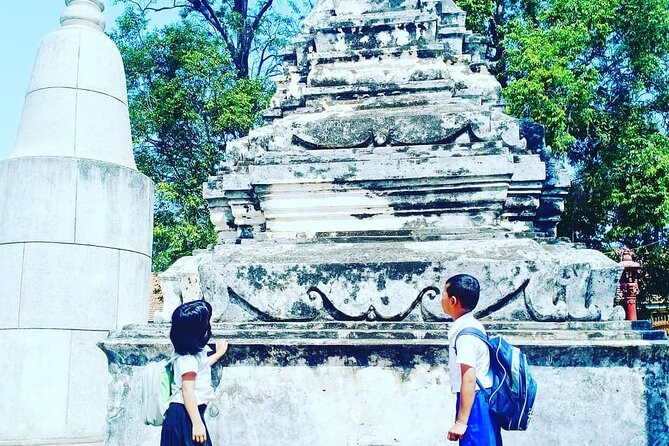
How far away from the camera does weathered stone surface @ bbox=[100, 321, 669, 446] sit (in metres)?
4.28

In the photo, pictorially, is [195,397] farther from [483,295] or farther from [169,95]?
[169,95]

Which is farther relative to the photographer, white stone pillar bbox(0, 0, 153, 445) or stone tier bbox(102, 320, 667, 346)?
white stone pillar bbox(0, 0, 153, 445)

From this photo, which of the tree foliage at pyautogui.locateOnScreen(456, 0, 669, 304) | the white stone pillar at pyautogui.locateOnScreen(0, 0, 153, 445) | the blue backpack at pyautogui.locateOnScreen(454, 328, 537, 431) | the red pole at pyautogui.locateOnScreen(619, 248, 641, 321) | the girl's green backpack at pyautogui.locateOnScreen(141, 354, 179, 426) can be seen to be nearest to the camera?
the blue backpack at pyautogui.locateOnScreen(454, 328, 537, 431)

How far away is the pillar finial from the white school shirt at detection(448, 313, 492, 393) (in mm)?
6826

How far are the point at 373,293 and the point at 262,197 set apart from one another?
1.52 metres

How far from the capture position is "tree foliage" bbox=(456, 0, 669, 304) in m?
14.1

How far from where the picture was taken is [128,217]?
25.7 feet

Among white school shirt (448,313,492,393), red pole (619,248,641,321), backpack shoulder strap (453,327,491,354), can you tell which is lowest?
white school shirt (448,313,492,393)

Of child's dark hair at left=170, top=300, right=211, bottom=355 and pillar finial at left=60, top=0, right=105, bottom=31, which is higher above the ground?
pillar finial at left=60, top=0, right=105, bottom=31

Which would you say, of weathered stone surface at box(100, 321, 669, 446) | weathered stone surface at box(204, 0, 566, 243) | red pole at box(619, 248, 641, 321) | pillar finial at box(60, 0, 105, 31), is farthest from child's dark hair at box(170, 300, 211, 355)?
red pole at box(619, 248, 641, 321)

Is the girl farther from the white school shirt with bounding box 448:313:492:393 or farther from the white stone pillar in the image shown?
the white stone pillar

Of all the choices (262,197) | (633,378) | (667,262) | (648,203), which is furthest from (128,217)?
(667,262)

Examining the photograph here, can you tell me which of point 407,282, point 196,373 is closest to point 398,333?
point 407,282

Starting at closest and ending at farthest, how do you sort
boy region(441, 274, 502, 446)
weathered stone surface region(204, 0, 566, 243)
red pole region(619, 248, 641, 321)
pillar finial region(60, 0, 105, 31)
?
boy region(441, 274, 502, 446), weathered stone surface region(204, 0, 566, 243), pillar finial region(60, 0, 105, 31), red pole region(619, 248, 641, 321)
